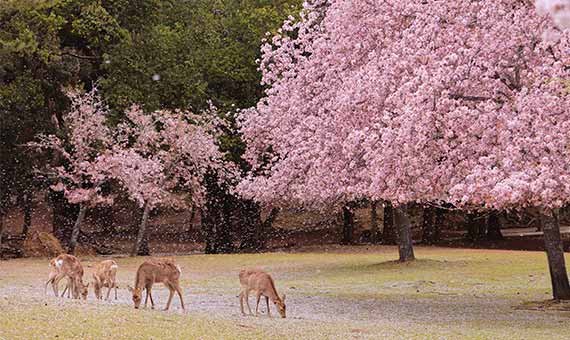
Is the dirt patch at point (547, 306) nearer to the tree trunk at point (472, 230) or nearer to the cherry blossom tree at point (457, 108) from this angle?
→ the cherry blossom tree at point (457, 108)

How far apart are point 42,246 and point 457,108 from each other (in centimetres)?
2916

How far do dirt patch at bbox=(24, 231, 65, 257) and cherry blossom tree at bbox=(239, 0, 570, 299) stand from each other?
21598 millimetres

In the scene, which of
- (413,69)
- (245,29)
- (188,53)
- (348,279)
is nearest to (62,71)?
(188,53)

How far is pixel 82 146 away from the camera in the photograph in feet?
140

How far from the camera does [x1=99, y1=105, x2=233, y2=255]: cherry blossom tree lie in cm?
4259

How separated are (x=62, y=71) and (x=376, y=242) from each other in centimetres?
2120

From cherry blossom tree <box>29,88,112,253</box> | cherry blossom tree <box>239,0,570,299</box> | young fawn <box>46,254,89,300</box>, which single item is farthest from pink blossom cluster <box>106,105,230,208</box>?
young fawn <box>46,254,89,300</box>

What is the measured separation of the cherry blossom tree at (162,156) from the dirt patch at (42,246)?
12.0ft

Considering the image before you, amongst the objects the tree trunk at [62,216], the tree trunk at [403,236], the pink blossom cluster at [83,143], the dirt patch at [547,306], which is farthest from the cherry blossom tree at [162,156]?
the dirt patch at [547,306]

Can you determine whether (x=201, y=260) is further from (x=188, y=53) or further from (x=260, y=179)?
(x=188, y=53)

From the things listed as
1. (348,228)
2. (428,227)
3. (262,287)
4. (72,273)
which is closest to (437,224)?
(428,227)

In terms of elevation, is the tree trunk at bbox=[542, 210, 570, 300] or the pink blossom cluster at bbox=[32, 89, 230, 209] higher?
the pink blossom cluster at bbox=[32, 89, 230, 209]

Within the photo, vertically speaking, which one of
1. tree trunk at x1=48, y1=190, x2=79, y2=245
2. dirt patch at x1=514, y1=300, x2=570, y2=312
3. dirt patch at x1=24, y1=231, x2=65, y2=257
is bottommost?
dirt patch at x1=514, y1=300, x2=570, y2=312

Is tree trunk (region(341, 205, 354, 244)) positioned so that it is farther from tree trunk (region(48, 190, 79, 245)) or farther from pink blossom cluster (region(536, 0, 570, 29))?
pink blossom cluster (region(536, 0, 570, 29))
